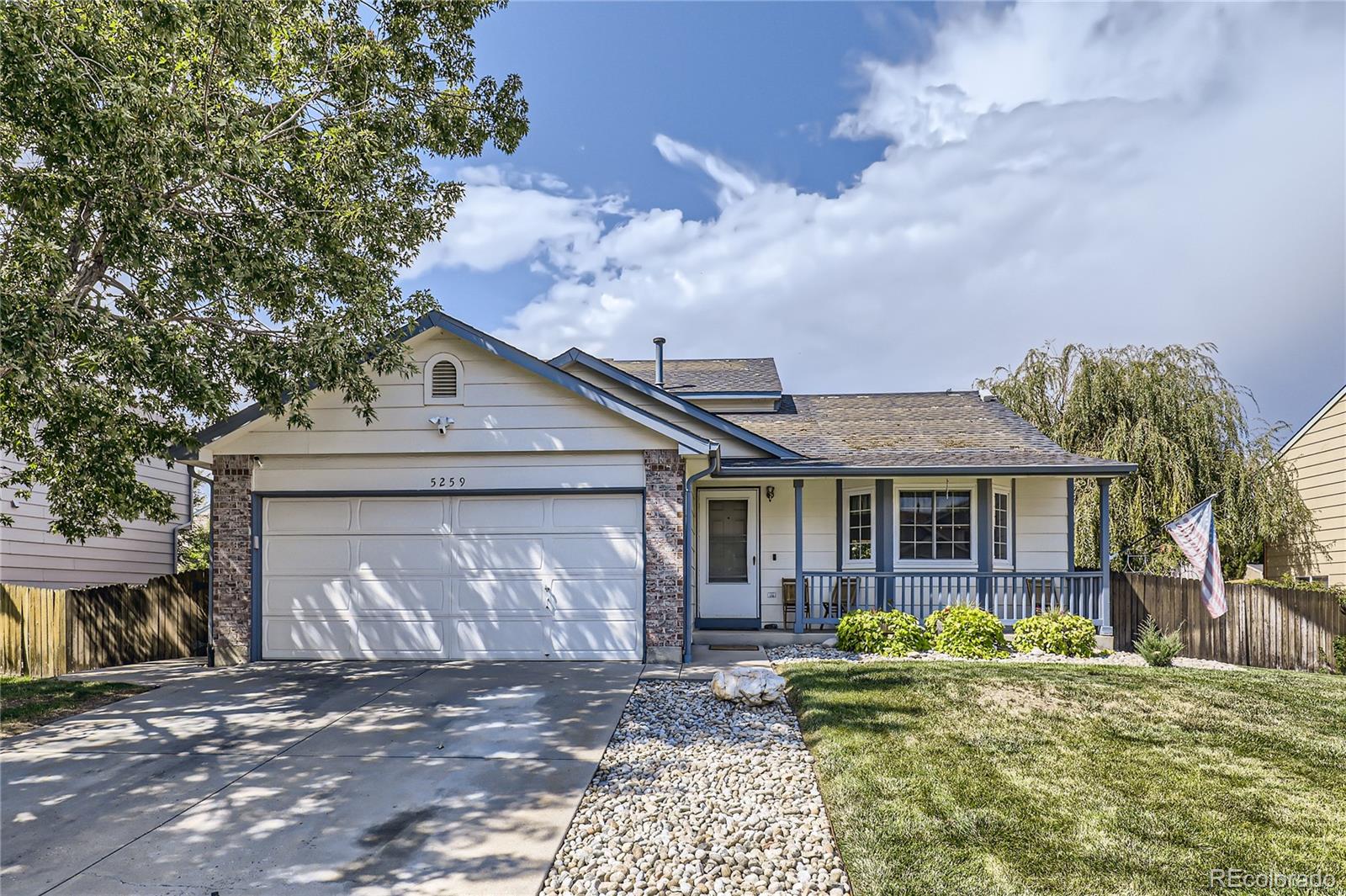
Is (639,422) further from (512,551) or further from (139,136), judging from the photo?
(139,136)

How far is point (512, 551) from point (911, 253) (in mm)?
14592

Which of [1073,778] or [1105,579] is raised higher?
[1105,579]

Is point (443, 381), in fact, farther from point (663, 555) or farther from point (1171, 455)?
point (1171, 455)

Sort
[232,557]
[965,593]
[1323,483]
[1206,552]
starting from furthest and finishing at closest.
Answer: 1. [1323,483]
2. [965,593]
3. [232,557]
4. [1206,552]

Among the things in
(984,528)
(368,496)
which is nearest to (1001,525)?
(984,528)

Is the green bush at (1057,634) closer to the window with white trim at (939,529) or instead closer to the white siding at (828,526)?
the white siding at (828,526)

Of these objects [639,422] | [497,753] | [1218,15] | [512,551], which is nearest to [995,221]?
[1218,15]

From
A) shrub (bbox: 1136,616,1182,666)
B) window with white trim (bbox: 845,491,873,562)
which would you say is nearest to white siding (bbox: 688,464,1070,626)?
window with white trim (bbox: 845,491,873,562)

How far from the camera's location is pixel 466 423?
Result: 31.6 feet

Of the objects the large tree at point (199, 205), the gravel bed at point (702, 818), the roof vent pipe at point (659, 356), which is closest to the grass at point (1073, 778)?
the gravel bed at point (702, 818)

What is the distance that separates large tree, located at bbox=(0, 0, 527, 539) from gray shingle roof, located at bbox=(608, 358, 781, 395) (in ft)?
22.4

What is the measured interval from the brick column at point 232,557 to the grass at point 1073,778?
722 centimetres

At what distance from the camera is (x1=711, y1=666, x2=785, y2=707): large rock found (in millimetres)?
7219

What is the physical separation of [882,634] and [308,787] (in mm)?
7624
